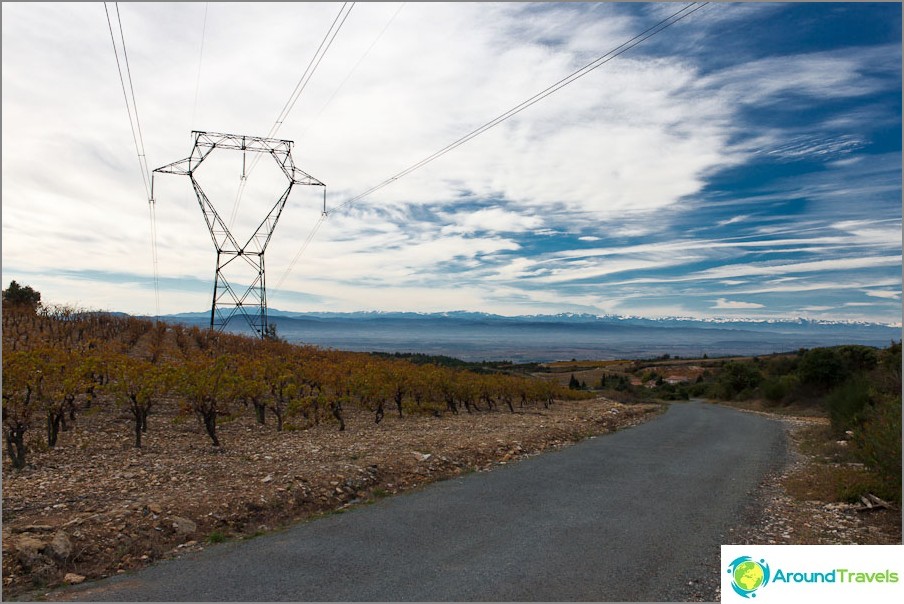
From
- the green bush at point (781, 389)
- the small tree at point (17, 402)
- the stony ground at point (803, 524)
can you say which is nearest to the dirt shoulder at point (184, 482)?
the small tree at point (17, 402)

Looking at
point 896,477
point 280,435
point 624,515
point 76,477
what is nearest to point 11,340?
point 280,435

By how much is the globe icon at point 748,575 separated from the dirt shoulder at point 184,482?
6.37 meters

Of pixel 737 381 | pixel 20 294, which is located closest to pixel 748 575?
pixel 20 294

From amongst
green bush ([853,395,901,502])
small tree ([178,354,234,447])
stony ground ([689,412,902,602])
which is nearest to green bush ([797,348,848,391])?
green bush ([853,395,901,502])

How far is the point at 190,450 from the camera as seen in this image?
12531mm

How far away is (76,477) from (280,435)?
5.98 meters

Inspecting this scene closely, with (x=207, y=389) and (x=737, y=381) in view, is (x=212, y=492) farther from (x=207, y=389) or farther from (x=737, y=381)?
(x=737, y=381)

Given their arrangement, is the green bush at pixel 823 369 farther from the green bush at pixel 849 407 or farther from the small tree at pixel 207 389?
the small tree at pixel 207 389

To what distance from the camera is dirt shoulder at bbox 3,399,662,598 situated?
7016mm

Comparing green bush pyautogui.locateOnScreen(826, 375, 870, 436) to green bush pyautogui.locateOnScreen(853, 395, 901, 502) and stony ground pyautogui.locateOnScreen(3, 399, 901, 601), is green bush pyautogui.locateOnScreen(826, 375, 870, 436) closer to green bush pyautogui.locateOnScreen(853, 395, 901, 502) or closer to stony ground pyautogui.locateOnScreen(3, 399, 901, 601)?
stony ground pyautogui.locateOnScreen(3, 399, 901, 601)

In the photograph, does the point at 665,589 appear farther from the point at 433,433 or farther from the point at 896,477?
the point at 433,433

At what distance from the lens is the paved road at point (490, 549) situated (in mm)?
6219

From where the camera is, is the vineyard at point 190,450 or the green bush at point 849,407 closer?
the vineyard at point 190,450

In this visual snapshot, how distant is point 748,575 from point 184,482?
9.35 m
